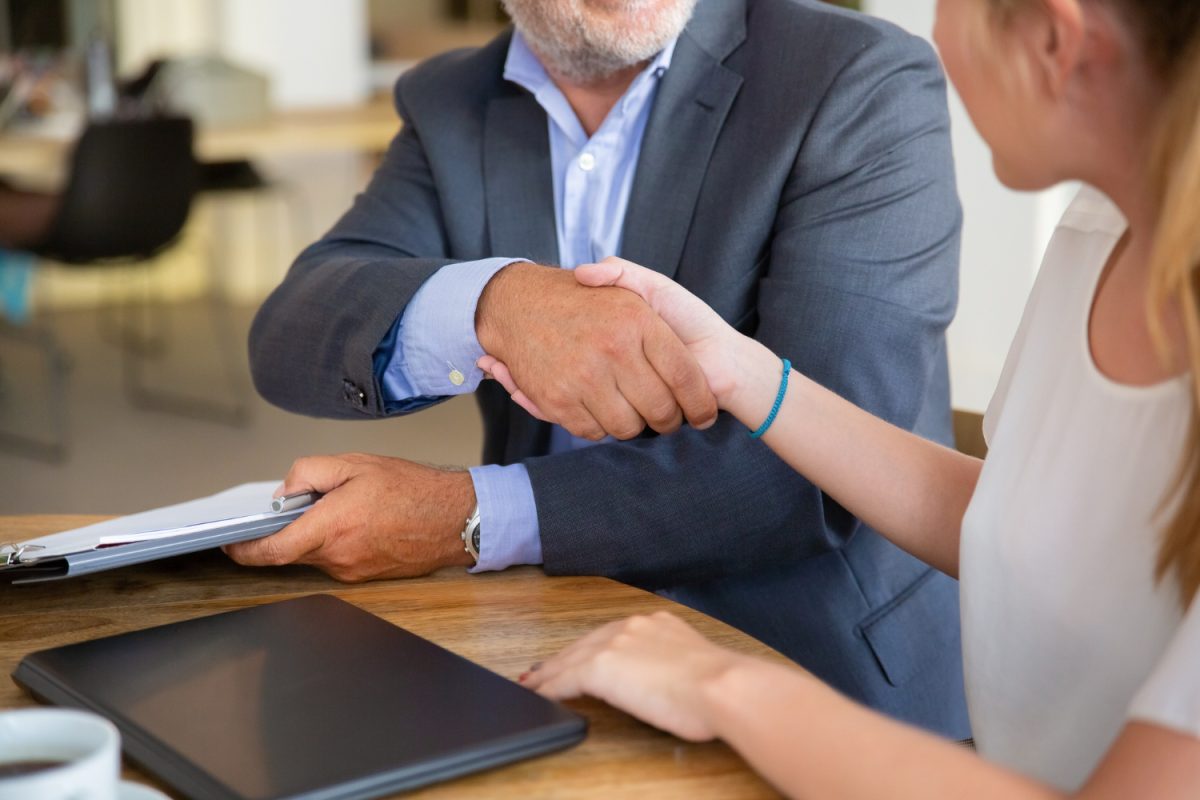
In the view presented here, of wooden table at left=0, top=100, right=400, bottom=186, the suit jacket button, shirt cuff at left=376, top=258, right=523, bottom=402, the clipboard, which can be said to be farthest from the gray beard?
wooden table at left=0, top=100, right=400, bottom=186

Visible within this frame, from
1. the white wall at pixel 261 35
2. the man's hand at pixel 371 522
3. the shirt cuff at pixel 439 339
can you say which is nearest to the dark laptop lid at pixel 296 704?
the man's hand at pixel 371 522

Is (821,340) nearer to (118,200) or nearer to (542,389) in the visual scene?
(542,389)

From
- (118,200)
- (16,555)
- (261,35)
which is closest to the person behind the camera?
(16,555)

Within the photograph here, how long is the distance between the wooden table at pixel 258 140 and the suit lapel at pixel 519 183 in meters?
2.49

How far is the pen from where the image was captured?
1146 mm

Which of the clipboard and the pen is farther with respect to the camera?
the pen

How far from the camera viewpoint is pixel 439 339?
142cm

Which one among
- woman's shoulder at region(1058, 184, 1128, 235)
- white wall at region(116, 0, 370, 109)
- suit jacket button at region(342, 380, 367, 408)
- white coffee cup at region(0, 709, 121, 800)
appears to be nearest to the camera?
white coffee cup at region(0, 709, 121, 800)

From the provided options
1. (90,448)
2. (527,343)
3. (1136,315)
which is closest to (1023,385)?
(1136,315)

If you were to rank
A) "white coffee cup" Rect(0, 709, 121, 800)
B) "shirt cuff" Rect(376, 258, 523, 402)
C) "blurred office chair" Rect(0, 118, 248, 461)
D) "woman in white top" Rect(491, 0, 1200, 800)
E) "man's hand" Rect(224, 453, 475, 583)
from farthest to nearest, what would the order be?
"blurred office chair" Rect(0, 118, 248, 461), "shirt cuff" Rect(376, 258, 523, 402), "man's hand" Rect(224, 453, 475, 583), "woman in white top" Rect(491, 0, 1200, 800), "white coffee cup" Rect(0, 709, 121, 800)

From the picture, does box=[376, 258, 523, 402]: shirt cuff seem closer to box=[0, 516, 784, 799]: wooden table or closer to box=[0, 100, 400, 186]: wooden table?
box=[0, 516, 784, 799]: wooden table

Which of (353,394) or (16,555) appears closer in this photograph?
(16,555)

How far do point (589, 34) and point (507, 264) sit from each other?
14.7 inches

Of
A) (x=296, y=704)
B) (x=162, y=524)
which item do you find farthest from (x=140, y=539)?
(x=296, y=704)
